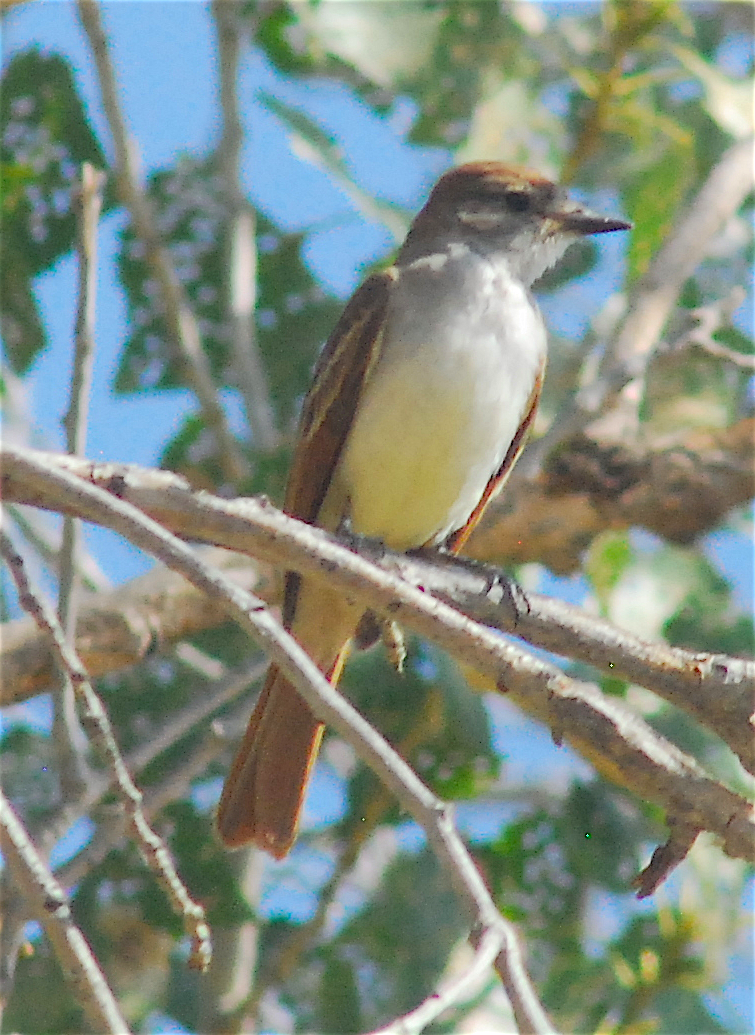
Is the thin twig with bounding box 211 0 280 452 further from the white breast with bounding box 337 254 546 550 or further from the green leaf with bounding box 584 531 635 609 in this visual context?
the green leaf with bounding box 584 531 635 609

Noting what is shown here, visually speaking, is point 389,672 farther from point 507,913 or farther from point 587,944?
point 587,944

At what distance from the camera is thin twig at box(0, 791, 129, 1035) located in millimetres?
1583

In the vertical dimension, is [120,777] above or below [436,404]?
below

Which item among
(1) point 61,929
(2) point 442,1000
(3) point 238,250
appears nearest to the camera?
(2) point 442,1000

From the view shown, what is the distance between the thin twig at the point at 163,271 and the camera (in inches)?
184

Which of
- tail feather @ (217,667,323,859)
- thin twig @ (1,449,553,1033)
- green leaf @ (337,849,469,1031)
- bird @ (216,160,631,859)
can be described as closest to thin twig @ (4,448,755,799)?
thin twig @ (1,449,553,1033)

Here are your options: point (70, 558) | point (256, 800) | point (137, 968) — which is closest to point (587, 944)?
point (137, 968)

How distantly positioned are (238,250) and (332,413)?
1440 mm

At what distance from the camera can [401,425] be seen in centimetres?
362

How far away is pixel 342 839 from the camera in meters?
4.21

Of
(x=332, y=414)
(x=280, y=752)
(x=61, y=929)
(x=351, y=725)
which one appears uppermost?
(x=332, y=414)

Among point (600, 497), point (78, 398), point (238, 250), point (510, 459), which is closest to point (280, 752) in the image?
point (510, 459)

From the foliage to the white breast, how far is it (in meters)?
0.41

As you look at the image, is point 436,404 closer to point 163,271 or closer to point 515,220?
point 515,220
